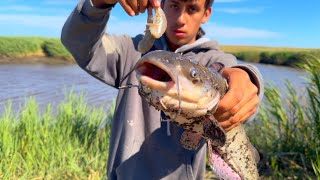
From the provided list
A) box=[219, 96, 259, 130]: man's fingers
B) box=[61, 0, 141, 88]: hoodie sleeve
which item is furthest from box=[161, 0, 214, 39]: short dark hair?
box=[219, 96, 259, 130]: man's fingers

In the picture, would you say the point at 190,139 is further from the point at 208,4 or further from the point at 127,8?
the point at 208,4

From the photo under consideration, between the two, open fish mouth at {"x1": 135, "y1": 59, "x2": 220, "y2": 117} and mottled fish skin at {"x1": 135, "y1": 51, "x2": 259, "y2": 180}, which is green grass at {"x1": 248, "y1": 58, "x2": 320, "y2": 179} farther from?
open fish mouth at {"x1": 135, "y1": 59, "x2": 220, "y2": 117}

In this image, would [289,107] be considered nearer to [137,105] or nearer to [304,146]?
[304,146]

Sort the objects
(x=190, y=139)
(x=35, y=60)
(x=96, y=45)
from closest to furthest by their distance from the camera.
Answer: (x=190, y=139), (x=96, y=45), (x=35, y=60)

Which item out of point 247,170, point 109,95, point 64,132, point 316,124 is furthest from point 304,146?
point 109,95

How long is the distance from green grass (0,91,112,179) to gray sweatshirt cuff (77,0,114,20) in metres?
2.21

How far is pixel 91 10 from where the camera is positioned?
7.09 ft

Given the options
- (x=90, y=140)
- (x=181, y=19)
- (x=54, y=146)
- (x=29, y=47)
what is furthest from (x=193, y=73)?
(x=29, y=47)

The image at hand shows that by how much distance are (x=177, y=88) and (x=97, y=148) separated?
12.7 ft

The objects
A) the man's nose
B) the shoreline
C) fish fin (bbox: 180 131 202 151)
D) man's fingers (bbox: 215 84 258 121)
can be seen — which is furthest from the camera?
the shoreline

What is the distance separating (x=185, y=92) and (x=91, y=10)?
0.84 meters

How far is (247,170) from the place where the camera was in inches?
91.1

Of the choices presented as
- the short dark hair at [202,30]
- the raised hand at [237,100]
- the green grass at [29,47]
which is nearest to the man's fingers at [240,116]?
the raised hand at [237,100]

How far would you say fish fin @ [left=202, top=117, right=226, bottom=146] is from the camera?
1759 mm
